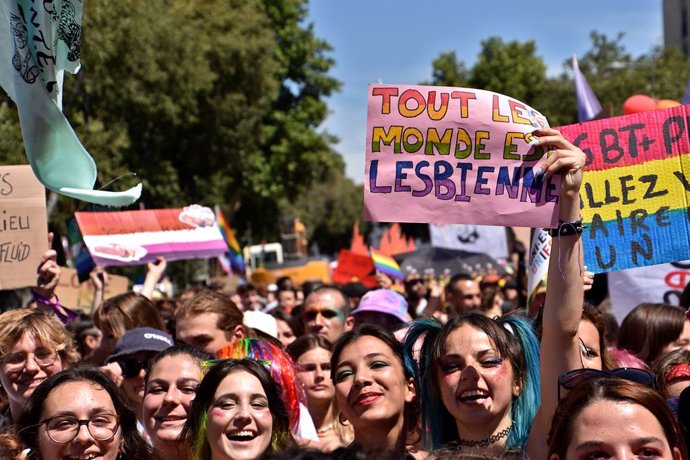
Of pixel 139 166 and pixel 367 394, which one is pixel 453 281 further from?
pixel 139 166

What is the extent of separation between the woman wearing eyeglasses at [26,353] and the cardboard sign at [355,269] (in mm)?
9990

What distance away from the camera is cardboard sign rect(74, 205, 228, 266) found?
377 inches

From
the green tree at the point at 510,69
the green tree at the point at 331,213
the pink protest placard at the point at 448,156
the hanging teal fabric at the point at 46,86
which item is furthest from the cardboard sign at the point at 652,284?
the green tree at the point at 331,213

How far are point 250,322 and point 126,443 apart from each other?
8.35 feet

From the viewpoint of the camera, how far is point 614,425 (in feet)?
10.1

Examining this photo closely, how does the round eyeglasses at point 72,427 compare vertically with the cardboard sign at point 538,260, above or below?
below

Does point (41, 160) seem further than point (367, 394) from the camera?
No

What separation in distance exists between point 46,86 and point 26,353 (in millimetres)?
1687

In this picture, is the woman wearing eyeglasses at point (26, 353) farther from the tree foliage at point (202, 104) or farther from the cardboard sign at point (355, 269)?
the cardboard sign at point (355, 269)

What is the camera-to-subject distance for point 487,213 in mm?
4023

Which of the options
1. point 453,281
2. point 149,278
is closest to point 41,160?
point 149,278

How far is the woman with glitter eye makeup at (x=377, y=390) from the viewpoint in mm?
4309

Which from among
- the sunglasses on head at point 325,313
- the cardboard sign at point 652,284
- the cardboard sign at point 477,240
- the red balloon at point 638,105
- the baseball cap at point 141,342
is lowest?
the baseball cap at point 141,342

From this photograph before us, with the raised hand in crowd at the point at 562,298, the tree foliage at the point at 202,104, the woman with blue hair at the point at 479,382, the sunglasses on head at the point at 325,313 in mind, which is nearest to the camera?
the raised hand in crowd at the point at 562,298
